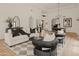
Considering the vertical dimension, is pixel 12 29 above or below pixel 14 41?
above

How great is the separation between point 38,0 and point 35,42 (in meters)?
0.44

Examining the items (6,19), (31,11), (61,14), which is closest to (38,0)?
(31,11)

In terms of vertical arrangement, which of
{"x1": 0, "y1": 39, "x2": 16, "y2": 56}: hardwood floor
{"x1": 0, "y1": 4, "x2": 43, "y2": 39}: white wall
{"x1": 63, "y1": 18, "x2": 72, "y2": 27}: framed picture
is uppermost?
{"x1": 0, "y1": 4, "x2": 43, "y2": 39}: white wall

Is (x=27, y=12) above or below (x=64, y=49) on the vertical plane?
above

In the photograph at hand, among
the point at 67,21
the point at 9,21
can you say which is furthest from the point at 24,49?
the point at 67,21

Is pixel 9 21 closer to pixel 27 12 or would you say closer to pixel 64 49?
pixel 27 12

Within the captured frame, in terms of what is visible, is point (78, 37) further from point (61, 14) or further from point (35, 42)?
point (35, 42)

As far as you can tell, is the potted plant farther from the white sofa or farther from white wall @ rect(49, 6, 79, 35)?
white wall @ rect(49, 6, 79, 35)

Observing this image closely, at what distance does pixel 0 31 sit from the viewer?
1367 mm

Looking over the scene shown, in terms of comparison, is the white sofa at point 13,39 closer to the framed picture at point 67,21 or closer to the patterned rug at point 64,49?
the patterned rug at point 64,49

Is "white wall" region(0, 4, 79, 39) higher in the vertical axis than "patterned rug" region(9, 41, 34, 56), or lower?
higher

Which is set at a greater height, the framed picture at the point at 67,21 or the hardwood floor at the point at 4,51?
the framed picture at the point at 67,21

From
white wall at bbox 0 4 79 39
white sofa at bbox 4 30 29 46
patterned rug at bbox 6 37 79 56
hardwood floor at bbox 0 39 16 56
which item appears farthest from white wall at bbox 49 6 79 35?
hardwood floor at bbox 0 39 16 56

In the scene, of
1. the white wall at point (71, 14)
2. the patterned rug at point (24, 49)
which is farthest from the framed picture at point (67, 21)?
the patterned rug at point (24, 49)
